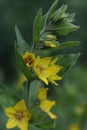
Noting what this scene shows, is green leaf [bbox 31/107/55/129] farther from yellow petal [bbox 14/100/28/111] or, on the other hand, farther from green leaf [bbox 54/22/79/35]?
green leaf [bbox 54/22/79/35]

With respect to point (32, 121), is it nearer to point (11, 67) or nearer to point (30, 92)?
point (30, 92)

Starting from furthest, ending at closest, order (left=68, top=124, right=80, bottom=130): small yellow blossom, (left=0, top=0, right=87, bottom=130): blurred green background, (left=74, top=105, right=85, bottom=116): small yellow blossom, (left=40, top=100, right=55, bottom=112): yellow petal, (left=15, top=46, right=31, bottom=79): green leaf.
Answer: (left=0, top=0, right=87, bottom=130): blurred green background → (left=74, top=105, right=85, bottom=116): small yellow blossom → (left=68, top=124, right=80, bottom=130): small yellow blossom → (left=40, top=100, right=55, bottom=112): yellow petal → (left=15, top=46, right=31, bottom=79): green leaf

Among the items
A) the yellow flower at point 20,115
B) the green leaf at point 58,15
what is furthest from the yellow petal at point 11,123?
the green leaf at point 58,15

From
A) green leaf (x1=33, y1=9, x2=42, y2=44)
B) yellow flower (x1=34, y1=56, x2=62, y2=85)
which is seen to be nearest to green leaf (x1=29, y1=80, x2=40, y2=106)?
yellow flower (x1=34, y1=56, x2=62, y2=85)

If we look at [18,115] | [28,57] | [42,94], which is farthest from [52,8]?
[18,115]

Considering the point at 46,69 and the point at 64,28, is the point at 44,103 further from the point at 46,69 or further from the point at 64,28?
the point at 64,28

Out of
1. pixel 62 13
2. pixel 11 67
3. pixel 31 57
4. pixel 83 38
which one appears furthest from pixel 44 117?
pixel 83 38

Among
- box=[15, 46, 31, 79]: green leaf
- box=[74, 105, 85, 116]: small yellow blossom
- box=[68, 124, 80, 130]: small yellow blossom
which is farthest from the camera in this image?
box=[74, 105, 85, 116]: small yellow blossom
